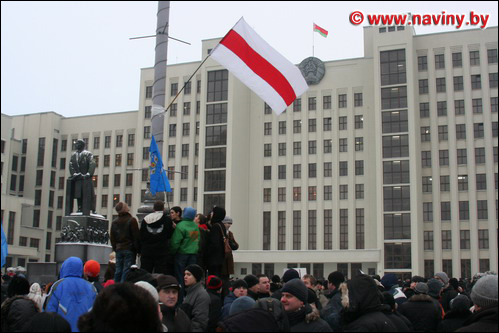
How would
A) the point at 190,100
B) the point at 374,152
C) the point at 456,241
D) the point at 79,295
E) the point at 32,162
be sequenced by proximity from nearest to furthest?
the point at 79,295
the point at 456,241
the point at 374,152
the point at 190,100
the point at 32,162

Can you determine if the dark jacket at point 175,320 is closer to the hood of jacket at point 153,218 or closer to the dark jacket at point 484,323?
the dark jacket at point 484,323

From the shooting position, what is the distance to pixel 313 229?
65.9 meters

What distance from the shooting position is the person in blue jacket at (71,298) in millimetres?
6742

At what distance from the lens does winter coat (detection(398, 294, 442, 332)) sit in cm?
776

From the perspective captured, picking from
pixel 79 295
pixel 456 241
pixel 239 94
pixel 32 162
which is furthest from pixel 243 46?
pixel 32 162

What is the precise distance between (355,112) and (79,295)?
204 ft

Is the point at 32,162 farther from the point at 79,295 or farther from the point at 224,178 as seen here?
the point at 79,295

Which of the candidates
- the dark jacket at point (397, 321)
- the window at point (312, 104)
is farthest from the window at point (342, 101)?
the dark jacket at point (397, 321)

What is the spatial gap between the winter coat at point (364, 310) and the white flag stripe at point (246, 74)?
26.6 ft

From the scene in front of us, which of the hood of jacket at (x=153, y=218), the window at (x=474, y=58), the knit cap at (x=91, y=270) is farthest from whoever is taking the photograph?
the window at (x=474, y=58)

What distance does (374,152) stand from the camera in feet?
217

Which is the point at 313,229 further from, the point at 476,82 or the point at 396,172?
the point at 476,82

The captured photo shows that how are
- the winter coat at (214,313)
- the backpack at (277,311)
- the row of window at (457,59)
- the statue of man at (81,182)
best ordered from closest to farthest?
the backpack at (277,311), the winter coat at (214,313), the statue of man at (81,182), the row of window at (457,59)

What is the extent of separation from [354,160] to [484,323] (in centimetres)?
6251
